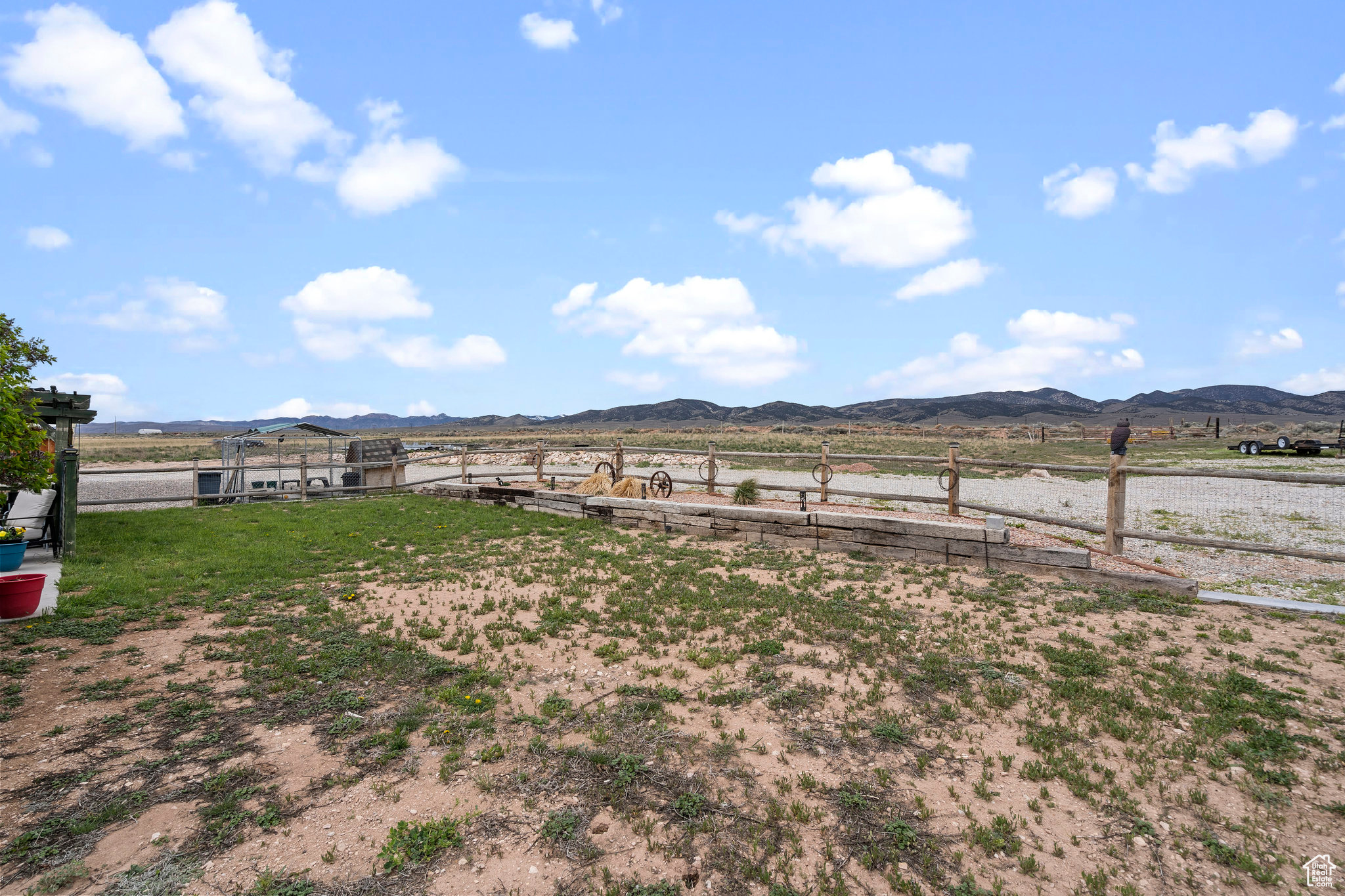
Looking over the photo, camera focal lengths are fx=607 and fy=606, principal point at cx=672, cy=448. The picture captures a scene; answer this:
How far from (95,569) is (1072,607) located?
11956mm

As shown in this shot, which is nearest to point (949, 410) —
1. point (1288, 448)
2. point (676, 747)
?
point (1288, 448)

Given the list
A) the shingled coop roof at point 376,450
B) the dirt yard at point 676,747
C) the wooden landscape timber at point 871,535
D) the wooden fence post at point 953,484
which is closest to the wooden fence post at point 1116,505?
the wooden landscape timber at point 871,535

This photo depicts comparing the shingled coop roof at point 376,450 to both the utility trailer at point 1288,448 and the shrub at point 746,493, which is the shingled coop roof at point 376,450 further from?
the utility trailer at point 1288,448

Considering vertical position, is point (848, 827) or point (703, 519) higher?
point (703, 519)

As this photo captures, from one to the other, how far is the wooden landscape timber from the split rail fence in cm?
69

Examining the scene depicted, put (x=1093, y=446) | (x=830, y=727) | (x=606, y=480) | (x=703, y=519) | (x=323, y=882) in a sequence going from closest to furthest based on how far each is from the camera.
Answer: (x=323, y=882)
(x=830, y=727)
(x=703, y=519)
(x=606, y=480)
(x=1093, y=446)

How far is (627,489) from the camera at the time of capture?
12.6m

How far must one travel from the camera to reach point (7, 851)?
2.96 meters

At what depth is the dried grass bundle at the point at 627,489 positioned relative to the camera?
492 inches

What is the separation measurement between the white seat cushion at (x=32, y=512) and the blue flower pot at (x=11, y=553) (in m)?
1.30

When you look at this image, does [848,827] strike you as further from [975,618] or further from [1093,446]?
[1093,446]

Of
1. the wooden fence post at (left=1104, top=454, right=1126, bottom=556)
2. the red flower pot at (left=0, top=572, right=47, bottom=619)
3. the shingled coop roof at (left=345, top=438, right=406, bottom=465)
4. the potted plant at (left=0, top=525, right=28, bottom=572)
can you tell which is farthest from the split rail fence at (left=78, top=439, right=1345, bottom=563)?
the red flower pot at (left=0, top=572, right=47, bottom=619)

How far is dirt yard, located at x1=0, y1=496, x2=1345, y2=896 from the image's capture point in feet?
9.66

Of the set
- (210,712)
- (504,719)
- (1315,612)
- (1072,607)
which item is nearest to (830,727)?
(504,719)
